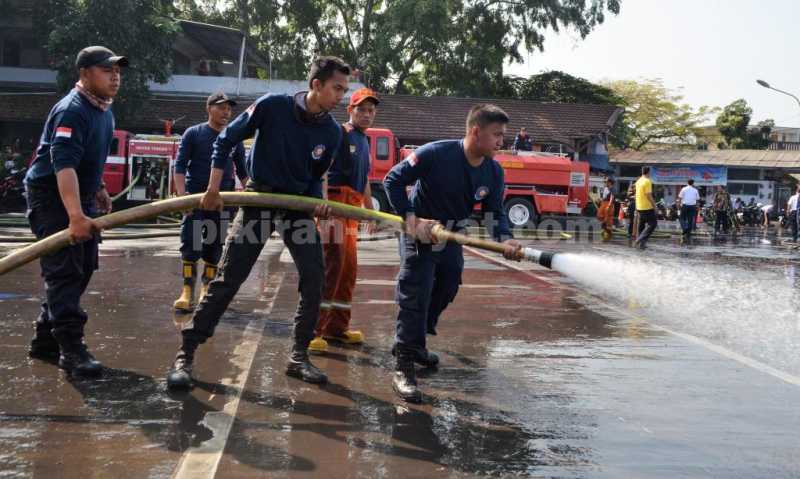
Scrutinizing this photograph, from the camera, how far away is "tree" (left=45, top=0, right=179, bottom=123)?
27953 millimetres

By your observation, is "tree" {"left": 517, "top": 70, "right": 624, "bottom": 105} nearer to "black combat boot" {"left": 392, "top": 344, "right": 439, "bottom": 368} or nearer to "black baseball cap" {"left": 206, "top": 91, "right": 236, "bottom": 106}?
"black baseball cap" {"left": 206, "top": 91, "right": 236, "bottom": 106}

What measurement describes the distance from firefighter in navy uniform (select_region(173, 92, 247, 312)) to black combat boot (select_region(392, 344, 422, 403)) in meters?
2.87

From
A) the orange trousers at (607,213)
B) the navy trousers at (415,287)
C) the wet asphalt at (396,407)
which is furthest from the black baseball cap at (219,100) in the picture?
the orange trousers at (607,213)

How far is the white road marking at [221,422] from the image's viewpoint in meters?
3.21

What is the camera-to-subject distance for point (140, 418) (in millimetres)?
3879

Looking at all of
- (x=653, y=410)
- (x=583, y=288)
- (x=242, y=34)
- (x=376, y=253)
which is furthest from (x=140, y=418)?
(x=242, y=34)

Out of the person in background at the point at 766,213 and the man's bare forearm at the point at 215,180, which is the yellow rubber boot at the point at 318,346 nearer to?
the man's bare forearm at the point at 215,180

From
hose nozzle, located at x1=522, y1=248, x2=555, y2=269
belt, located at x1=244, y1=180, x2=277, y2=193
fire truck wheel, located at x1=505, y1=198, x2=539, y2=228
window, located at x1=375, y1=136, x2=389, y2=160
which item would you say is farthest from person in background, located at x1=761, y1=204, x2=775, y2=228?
belt, located at x1=244, y1=180, x2=277, y2=193

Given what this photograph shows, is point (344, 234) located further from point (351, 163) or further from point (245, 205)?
point (245, 205)

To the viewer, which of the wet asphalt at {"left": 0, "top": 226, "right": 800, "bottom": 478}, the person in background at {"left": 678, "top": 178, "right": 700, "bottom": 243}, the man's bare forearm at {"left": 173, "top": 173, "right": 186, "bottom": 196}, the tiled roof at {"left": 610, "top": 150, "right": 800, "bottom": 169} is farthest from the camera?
the tiled roof at {"left": 610, "top": 150, "right": 800, "bottom": 169}

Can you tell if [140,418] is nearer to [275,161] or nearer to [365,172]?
[275,161]

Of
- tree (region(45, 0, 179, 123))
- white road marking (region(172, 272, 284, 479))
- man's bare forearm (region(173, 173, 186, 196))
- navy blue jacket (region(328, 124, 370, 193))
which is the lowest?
white road marking (region(172, 272, 284, 479))

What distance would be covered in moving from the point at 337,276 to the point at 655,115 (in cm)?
5319

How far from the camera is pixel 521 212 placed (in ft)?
75.6
